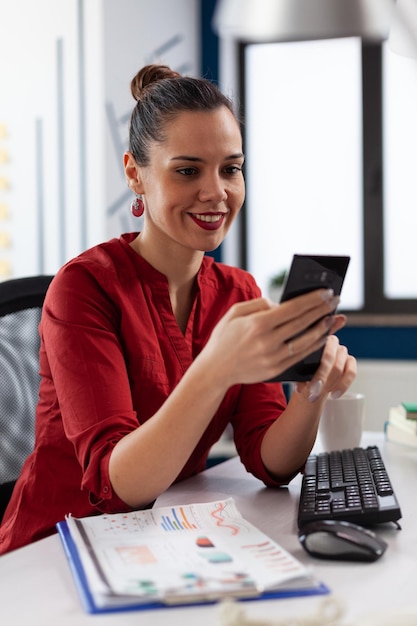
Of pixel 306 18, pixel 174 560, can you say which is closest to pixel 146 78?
pixel 306 18

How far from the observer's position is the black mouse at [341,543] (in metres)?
0.85

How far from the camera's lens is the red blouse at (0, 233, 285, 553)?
43.9 inches

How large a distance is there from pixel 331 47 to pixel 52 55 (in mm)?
1377

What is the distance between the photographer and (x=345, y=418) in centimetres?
146

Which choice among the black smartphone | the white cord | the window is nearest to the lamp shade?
the black smartphone

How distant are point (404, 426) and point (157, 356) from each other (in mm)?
569

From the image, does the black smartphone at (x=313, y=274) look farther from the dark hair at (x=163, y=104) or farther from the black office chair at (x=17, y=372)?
the black office chair at (x=17, y=372)

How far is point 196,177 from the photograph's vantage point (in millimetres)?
1271

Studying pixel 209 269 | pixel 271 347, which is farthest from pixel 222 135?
pixel 271 347

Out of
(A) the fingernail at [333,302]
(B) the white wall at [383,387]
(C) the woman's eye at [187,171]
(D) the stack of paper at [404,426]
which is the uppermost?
(C) the woman's eye at [187,171]

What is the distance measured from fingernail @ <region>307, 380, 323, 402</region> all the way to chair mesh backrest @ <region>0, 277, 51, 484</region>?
52cm

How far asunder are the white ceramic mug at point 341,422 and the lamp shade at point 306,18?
65 cm

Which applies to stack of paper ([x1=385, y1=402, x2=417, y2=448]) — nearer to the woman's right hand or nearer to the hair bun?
the woman's right hand

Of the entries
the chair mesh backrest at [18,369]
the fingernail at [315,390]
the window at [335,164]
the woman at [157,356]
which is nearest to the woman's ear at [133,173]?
the woman at [157,356]
